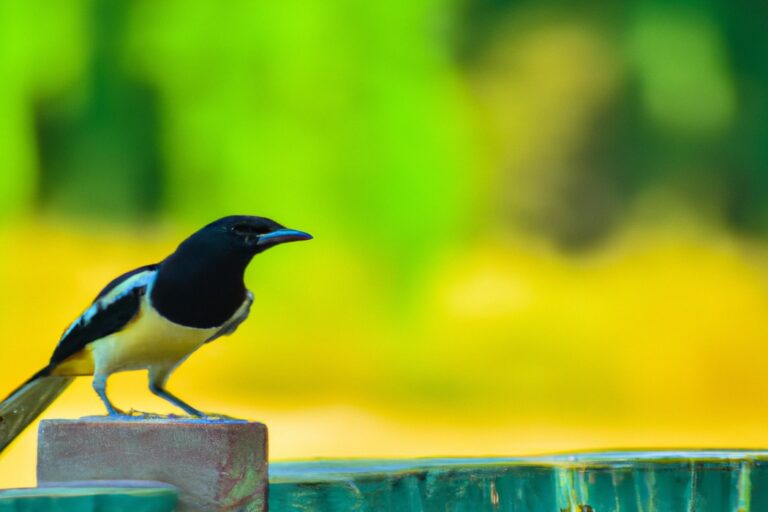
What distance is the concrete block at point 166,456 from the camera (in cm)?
265

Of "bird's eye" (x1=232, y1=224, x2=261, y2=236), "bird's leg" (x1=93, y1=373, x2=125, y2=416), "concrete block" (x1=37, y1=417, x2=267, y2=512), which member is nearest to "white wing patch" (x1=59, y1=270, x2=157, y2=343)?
"bird's leg" (x1=93, y1=373, x2=125, y2=416)

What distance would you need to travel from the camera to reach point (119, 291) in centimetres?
304

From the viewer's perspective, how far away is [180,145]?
7105mm

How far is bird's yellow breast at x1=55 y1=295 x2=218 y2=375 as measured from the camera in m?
2.98

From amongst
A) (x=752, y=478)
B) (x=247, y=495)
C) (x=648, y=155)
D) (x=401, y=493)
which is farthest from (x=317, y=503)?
(x=648, y=155)

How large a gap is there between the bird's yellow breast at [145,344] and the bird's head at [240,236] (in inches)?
8.0

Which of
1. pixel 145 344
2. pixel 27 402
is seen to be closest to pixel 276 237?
pixel 145 344

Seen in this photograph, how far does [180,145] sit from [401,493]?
3.95 meters

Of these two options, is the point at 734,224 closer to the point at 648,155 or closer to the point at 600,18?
the point at 648,155

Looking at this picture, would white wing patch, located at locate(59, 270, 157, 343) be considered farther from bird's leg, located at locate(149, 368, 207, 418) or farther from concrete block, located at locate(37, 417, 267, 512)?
concrete block, located at locate(37, 417, 267, 512)

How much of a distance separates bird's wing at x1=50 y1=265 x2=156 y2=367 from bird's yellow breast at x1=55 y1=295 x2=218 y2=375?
16mm

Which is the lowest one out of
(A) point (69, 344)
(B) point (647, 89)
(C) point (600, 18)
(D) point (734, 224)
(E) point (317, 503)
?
(E) point (317, 503)

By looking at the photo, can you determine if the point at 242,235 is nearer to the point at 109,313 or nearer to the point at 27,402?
the point at 109,313

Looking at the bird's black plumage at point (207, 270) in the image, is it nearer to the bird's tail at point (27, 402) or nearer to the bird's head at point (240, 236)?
the bird's head at point (240, 236)
